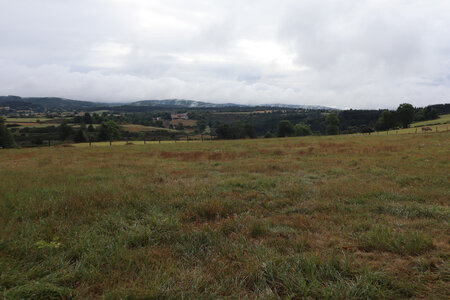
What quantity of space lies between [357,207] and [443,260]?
7.50 ft

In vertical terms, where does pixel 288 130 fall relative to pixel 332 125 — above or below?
below

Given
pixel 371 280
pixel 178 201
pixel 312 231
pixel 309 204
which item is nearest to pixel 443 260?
pixel 371 280

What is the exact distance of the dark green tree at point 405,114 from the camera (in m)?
84.4

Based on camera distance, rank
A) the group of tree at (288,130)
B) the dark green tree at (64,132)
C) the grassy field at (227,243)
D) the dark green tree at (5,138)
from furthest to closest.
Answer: the group of tree at (288,130) < the dark green tree at (64,132) < the dark green tree at (5,138) < the grassy field at (227,243)

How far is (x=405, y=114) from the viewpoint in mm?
84500

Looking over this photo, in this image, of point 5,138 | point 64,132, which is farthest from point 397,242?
point 64,132

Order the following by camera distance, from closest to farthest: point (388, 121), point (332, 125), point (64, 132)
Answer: point (64, 132) → point (388, 121) → point (332, 125)

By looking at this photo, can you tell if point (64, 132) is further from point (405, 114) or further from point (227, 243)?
point (405, 114)

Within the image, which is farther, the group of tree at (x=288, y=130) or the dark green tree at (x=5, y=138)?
the group of tree at (x=288, y=130)

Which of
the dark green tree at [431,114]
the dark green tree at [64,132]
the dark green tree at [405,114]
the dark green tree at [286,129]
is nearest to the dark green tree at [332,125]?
the dark green tree at [286,129]

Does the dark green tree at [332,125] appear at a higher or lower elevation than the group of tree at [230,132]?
higher

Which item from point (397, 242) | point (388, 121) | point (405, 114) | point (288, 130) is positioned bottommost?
point (397, 242)

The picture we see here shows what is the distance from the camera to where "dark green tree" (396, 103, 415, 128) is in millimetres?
84438

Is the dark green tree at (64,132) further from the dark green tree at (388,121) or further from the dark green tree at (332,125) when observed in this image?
the dark green tree at (388,121)
